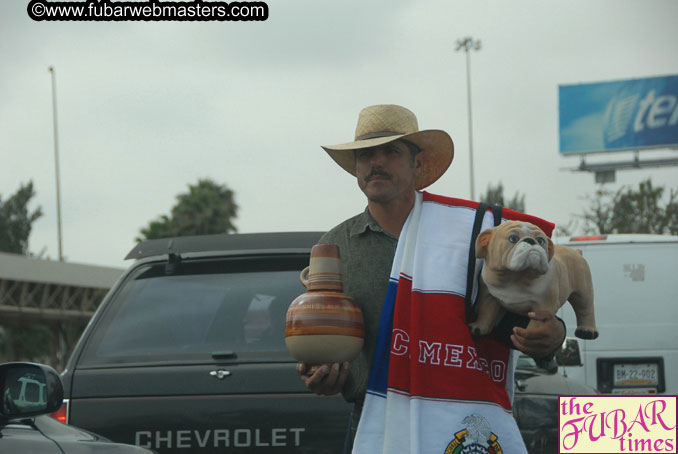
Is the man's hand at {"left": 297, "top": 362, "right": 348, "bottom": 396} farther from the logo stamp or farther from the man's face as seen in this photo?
the logo stamp

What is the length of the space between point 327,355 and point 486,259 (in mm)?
570

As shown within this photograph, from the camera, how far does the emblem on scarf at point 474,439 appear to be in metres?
2.99

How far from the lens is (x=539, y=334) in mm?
2771

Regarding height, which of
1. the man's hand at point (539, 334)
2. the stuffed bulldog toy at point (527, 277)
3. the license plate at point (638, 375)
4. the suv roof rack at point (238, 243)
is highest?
the suv roof rack at point (238, 243)

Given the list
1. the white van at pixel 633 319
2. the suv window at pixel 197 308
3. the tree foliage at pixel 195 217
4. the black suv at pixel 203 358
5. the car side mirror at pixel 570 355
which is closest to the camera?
the black suv at pixel 203 358

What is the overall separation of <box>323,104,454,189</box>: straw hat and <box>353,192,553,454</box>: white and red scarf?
0.38 m

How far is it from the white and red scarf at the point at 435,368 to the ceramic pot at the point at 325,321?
0.16m

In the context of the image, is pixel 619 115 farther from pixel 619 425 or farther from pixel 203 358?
pixel 619 425

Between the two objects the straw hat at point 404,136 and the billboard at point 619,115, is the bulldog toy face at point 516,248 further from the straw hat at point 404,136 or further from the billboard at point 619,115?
the billboard at point 619,115

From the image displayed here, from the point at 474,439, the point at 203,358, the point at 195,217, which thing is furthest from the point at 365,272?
the point at 195,217

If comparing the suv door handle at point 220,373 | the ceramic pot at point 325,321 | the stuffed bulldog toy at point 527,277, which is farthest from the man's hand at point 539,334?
the suv door handle at point 220,373

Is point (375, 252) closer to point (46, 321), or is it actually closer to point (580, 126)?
point (46, 321)

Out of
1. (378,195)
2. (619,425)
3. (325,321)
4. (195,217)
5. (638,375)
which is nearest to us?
(325,321)

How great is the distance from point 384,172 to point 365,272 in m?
0.36
